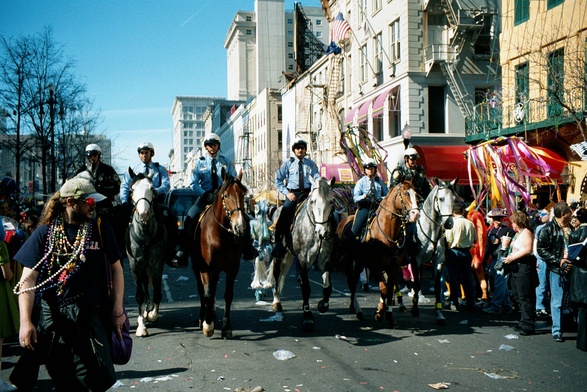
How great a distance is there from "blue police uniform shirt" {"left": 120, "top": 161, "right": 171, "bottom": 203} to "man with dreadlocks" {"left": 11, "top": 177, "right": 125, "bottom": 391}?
203 inches

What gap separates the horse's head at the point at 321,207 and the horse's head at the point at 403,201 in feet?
3.93

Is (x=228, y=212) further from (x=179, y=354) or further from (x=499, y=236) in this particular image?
(x=499, y=236)

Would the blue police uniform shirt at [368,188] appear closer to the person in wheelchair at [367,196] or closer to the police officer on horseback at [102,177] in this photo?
the person in wheelchair at [367,196]

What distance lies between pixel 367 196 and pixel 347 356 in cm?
391

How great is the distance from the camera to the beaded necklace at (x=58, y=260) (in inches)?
181

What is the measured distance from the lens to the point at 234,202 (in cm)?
888

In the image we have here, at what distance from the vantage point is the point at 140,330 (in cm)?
907

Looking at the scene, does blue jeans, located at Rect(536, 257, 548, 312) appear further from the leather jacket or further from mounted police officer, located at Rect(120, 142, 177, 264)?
mounted police officer, located at Rect(120, 142, 177, 264)

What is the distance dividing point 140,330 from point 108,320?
4.45 meters

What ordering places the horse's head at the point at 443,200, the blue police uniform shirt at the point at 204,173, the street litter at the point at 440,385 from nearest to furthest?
the street litter at the point at 440,385 → the blue police uniform shirt at the point at 204,173 → the horse's head at the point at 443,200

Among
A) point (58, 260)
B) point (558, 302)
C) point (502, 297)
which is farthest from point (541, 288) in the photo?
point (58, 260)

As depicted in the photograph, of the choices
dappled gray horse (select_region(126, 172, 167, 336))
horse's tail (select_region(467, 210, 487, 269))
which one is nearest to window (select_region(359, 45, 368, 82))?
horse's tail (select_region(467, 210, 487, 269))

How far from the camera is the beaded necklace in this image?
460cm

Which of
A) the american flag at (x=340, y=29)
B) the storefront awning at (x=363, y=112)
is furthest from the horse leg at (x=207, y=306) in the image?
the american flag at (x=340, y=29)
